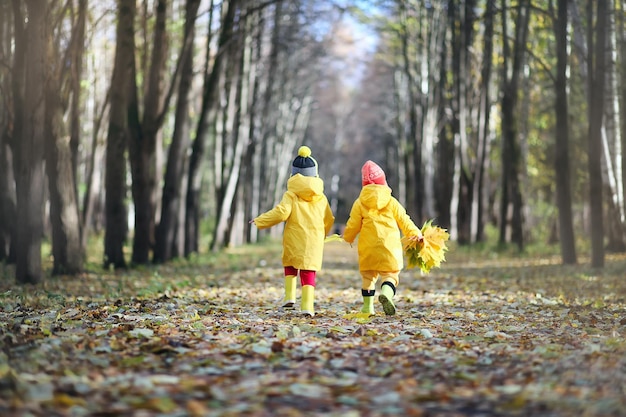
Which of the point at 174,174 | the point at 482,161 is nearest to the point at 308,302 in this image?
the point at 174,174

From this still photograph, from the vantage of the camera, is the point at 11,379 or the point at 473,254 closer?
the point at 11,379

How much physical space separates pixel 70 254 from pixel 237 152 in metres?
13.0

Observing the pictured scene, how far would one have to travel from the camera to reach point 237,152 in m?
28.0

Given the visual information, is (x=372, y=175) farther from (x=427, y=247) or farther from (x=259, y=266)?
(x=259, y=266)

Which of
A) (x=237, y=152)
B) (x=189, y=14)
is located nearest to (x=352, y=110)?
(x=237, y=152)

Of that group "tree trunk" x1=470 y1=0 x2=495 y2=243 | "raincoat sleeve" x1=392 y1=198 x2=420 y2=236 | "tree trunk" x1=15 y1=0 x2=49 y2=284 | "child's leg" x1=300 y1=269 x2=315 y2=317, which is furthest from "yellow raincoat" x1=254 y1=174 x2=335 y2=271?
"tree trunk" x1=470 y1=0 x2=495 y2=243

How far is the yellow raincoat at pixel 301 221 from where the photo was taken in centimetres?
981

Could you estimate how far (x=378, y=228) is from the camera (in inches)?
384

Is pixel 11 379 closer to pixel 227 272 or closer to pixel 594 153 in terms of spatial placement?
pixel 227 272

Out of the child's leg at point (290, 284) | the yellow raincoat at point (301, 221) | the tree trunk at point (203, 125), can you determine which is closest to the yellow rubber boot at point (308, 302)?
the yellow raincoat at point (301, 221)

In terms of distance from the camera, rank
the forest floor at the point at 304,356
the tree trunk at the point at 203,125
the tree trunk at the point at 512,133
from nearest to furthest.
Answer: the forest floor at the point at 304,356 < the tree trunk at the point at 203,125 < the tree trunk at the point at 512,133

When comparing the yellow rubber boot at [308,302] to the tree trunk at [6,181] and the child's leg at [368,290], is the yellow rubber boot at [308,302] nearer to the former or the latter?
the child's leg at [368,290]

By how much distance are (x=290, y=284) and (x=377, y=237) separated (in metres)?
1.33

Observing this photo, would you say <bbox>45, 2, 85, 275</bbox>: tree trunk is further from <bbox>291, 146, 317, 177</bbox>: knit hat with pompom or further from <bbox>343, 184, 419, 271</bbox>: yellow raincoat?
<bbox>343, 184, 419, 271</bbox>: yellow raincoat
